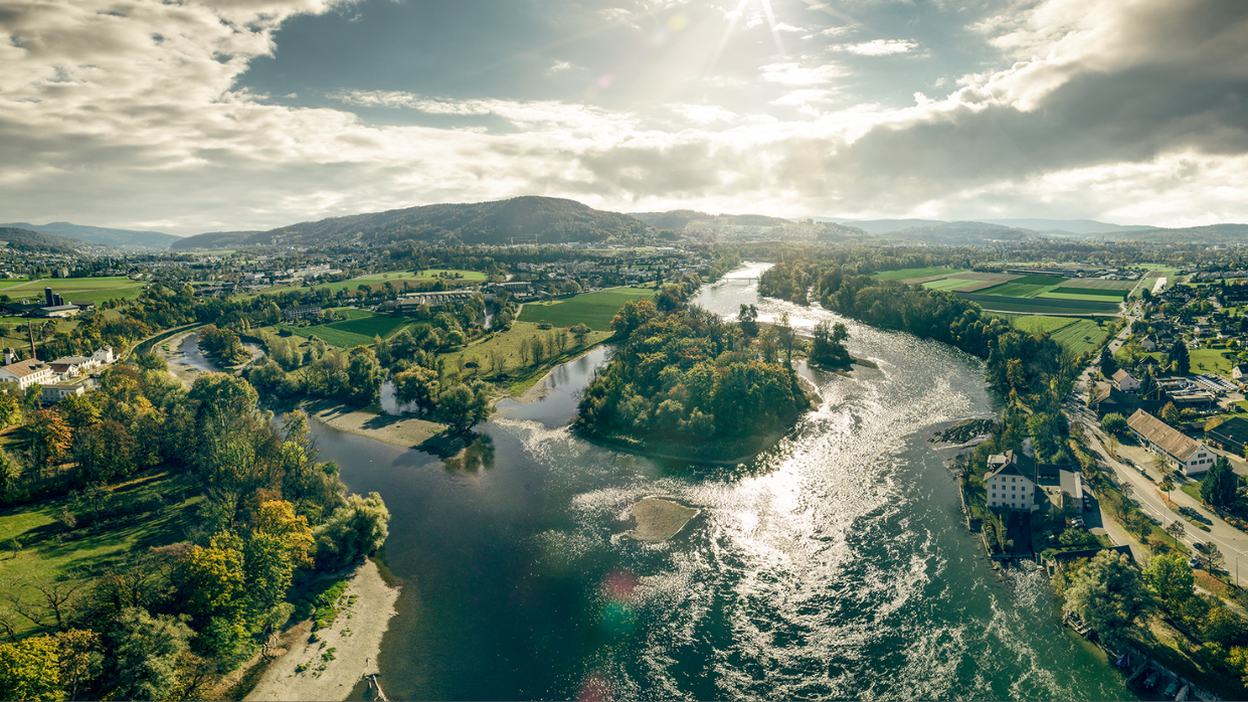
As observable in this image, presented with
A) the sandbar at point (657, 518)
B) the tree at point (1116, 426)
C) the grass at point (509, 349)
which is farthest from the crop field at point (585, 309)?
the tree at point (1116, 426)

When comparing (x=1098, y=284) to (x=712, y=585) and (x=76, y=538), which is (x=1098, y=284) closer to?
(x=712, y=585)

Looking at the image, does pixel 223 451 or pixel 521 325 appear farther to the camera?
pixel 521 325

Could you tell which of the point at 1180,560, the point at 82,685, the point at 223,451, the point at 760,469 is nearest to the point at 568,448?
the point at 760,469

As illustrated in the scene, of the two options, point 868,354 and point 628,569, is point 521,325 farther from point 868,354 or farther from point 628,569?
point 628,569

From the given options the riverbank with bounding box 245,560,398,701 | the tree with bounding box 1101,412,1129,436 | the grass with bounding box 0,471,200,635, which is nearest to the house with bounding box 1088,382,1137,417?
the tree with bounding box 1101,412,1129,436

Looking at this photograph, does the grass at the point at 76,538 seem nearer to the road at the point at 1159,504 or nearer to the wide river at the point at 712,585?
the wide river at the point at 712,585

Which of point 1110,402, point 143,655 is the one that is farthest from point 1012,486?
point 143,655
